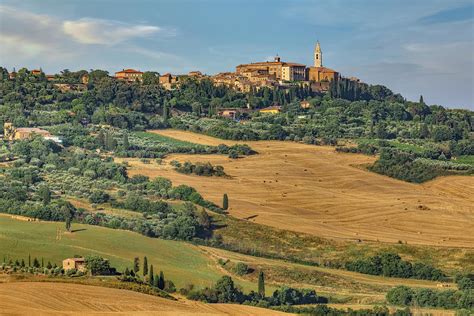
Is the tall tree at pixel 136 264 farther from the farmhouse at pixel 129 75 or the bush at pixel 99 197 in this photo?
the farmhouse at pixel 129 75

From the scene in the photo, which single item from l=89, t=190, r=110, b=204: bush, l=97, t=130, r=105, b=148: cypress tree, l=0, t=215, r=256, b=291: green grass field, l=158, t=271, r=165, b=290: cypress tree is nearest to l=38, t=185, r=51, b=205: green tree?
l=89, t=190, r=110, b=204: bush

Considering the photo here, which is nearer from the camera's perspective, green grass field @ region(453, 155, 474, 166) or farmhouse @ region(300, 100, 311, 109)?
green grass field @ region(453, 155, 474, 166)

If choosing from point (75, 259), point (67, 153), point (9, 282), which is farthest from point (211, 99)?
point (9, 282)

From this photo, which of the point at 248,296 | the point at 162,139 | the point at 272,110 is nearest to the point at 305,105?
the point at 272,110

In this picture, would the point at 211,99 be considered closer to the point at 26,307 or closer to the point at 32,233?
the point at 32,233

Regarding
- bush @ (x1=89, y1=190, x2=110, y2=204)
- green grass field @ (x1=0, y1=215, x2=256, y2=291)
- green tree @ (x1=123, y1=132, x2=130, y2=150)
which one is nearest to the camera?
green grass field @ (x1=0, y1=215, x2=256, y2=291)

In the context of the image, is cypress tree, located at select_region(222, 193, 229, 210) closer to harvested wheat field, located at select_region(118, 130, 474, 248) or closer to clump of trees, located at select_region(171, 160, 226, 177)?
harvested wheat field, located at select_region(118, 130, 474, 248)
